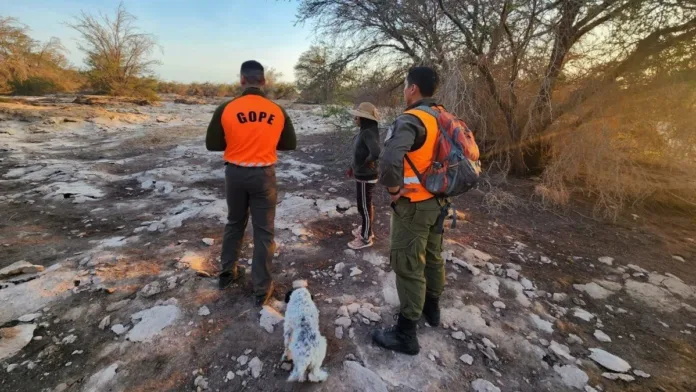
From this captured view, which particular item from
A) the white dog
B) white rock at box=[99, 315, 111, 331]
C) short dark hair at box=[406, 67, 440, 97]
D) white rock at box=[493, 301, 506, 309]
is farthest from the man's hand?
white rock at box=[99, 315, 111, 331]

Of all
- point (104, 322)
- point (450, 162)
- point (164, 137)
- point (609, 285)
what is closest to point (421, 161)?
point (450, 162)

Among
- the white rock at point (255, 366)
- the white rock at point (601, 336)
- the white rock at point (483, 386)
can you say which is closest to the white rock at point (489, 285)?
the white rock at point (601, 336)

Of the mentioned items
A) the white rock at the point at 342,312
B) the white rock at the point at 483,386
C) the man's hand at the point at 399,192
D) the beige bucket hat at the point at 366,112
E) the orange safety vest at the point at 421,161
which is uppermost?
the beige bucket hat at the point at 366,112

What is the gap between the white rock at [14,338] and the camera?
206cm

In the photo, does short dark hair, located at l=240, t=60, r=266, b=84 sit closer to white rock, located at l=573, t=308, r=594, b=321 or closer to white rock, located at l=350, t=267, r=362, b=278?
white rock, located at l=350, t=267, r=362, b=278

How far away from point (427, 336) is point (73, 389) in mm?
2275

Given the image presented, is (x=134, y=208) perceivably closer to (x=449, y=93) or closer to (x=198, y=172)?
(x=198, y=172)

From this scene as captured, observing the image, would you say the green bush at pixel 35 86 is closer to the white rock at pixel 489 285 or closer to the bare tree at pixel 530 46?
the bare tree at pixel 530 46

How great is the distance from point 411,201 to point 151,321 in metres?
2.12

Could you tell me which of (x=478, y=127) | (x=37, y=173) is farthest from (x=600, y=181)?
(x=37, y=173)

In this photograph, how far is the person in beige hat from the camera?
330cm

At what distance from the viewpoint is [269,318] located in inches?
95.2

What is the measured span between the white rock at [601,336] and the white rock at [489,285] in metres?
0.76

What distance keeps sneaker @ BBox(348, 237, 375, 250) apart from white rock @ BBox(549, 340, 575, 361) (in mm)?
1921
